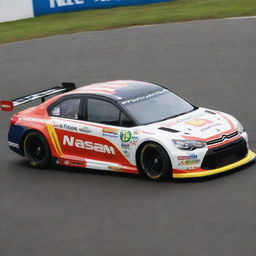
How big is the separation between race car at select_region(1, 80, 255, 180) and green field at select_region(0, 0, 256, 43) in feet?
32.7

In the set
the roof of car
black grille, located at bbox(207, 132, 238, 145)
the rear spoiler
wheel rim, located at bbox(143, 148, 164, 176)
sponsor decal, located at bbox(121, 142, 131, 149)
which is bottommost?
wheel rim, located at bbox(143, 148, 164, 176)

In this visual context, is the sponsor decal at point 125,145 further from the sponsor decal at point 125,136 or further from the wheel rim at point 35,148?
the wheel rim at point 35,148

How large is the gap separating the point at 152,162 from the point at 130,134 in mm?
517

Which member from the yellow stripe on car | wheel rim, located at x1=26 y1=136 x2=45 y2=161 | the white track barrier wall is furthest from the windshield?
the white track barrier wall

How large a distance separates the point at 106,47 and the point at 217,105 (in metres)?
5.85

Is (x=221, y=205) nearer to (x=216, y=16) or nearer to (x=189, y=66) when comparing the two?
(x=189, y=66)

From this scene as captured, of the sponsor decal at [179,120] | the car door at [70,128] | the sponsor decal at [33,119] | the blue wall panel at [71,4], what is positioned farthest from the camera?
the blue wall panel at [71,4]

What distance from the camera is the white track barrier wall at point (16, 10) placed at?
24.8 meters

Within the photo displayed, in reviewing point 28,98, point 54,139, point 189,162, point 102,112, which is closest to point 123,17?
point 28,98

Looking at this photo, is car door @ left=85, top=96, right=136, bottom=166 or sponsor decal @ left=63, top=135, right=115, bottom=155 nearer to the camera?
car door @ left=85, top=96, right=136, bottom=166

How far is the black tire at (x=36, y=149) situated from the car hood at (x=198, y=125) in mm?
2160

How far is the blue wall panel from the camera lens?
959 inches

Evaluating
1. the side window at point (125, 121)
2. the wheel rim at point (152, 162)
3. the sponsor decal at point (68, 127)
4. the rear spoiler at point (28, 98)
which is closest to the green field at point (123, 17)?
the rear spoiler at point (28, 98)

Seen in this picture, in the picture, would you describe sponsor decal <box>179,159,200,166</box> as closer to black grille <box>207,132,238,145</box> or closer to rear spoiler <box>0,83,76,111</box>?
black grille <box>207,132,238,145</box>
